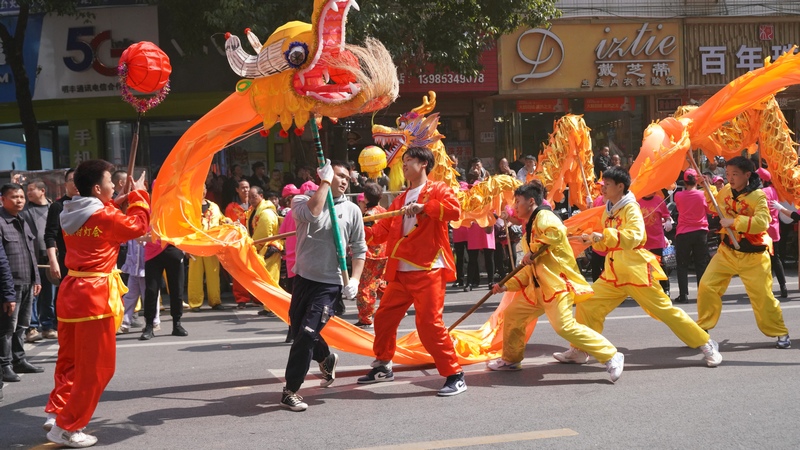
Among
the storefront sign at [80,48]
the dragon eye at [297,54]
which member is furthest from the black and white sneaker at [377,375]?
the storefront sign at [80,48]

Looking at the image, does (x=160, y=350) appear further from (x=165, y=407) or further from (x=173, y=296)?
(x=165, y=407)

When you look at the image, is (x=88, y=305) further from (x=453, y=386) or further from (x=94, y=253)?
(x=453, y=386)

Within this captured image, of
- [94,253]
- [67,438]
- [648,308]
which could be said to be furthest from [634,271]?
[67,438]

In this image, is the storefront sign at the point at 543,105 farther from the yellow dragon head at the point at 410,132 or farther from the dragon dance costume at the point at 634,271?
the dragon dance costume at the point at 634,271

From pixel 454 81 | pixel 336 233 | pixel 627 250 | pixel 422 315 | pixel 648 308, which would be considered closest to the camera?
pixel 336 233

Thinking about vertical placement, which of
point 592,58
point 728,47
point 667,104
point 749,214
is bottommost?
point 749,214

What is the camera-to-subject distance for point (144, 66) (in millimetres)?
5629

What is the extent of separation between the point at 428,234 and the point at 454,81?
39.5 ft

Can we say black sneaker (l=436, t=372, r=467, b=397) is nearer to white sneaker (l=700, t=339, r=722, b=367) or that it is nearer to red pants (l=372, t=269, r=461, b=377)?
red pants (l=372, t=269, r=461, b=377)

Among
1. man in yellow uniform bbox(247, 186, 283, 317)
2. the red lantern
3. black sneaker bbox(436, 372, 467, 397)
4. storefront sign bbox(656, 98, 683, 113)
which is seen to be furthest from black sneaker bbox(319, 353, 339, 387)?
storefront sign bbox(656, 98, 683, 113)

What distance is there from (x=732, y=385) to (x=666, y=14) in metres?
15.1

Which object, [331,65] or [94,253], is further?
[331,65]

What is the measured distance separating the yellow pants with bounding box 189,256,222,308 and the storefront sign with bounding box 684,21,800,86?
12722 mm

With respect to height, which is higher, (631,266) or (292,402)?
(631,266)
